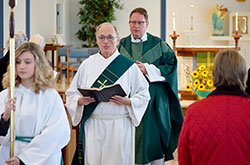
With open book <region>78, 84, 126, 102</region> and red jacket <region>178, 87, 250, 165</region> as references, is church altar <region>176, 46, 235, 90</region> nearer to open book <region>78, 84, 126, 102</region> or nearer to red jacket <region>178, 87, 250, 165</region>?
open book <region>78, 84, 126, 102</region>

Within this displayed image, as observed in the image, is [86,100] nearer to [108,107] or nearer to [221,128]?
[108,107]

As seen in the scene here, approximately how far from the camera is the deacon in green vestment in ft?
13.7

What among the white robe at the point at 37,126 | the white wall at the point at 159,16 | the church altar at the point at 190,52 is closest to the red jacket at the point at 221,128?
the white robe at the point at 37,126

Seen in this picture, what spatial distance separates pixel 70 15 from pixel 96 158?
992 centimetres

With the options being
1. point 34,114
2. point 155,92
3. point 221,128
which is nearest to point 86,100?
point 34,114

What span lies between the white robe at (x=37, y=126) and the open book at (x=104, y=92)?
18.4 inches

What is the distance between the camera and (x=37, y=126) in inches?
109

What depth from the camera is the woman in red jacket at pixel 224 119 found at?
2.35m

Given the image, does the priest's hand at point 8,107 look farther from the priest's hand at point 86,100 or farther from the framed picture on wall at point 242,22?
the framed picture on wall at point 242,22

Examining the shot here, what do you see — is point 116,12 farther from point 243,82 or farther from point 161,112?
point 243,82

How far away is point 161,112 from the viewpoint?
4266mm

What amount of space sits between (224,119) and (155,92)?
74.2 inches

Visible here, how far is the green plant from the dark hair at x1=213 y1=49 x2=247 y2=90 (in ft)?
31.7

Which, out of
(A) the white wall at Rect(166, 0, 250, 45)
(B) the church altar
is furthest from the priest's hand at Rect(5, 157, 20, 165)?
(A) the white wall at Rect(166, 0, 250, 45)
